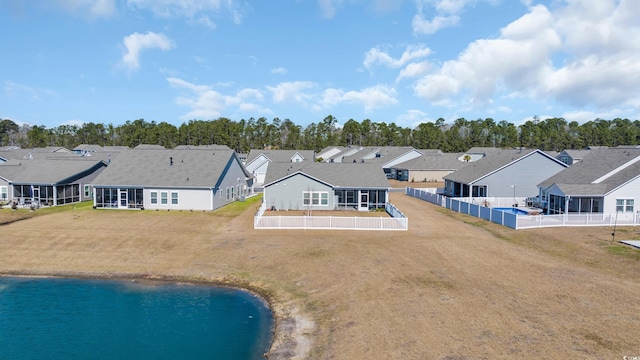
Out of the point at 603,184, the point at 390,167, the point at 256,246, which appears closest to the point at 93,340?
the point at 256,246

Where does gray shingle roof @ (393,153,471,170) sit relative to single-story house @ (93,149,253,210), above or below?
above

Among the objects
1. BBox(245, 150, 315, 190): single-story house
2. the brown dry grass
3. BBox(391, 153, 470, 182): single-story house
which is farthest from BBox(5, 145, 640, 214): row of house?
BBox(391, 153, 470, 182): single-story house

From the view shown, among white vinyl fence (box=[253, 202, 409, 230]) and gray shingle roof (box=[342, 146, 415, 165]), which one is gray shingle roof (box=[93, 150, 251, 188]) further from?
gray shingle roof (box=[342, 146, 415, 165])

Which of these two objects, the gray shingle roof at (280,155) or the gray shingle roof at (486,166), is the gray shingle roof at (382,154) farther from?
the gray shingle roof at (486,166)

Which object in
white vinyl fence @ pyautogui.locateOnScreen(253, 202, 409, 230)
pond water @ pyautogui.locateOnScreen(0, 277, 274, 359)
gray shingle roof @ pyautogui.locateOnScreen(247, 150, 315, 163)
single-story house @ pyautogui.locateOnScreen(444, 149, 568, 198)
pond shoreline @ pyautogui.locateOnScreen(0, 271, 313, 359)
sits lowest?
pond water @ pyautogui.locateOnScreen(0, 277, 274, 359)

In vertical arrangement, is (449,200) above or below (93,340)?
above

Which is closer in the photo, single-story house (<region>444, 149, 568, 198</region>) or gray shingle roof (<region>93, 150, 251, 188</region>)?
gray shingle roof (<region>93, 150, 251, 188</region>)

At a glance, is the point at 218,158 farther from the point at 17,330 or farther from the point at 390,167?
the point at 390,167

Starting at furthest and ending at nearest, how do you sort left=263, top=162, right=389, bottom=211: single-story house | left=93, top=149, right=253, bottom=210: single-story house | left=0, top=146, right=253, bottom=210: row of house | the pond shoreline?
left=263, top=162, right=389, bottom=211: single-story house < left=0, top=146, right=253, bottom=210: row of house < left=93, top=149, right=253, bottom=210: single-story house < the pond shoreline

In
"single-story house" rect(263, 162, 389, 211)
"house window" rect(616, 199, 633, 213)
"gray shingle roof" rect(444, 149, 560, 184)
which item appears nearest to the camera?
"house window" rect(616, 199, 633, 213)
